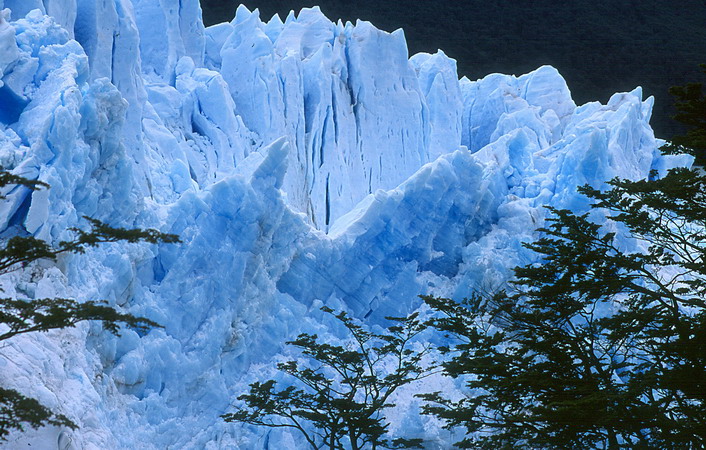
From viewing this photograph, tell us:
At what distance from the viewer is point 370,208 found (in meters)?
19.0

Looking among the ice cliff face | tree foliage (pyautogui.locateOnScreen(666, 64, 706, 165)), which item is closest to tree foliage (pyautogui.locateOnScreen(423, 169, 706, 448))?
tree foliage (pyautogui.locateOnScreen(666, 64, 706, 165))

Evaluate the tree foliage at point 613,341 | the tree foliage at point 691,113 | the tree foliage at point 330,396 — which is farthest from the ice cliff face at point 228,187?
the tree foliage at point 691,113

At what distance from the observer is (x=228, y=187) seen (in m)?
16.8

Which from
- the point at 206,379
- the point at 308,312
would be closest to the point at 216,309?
the point at 206,379

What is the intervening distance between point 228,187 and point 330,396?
5212mm

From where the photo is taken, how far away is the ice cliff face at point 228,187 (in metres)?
13.6

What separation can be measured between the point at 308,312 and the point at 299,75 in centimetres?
976

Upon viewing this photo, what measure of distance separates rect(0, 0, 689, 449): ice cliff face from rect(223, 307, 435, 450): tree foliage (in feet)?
2.25

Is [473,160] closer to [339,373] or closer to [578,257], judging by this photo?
[339,373]

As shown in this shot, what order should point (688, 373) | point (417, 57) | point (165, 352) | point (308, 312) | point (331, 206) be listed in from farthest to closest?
point (417, 57) → point (331, 206) → point (308, 312) → point (165, 352) → point (688, 373)

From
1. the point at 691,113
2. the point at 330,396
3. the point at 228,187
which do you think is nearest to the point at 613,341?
the point at 691,113

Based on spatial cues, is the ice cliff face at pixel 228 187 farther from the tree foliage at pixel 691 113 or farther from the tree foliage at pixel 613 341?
the tree foliage at pixel 691 113

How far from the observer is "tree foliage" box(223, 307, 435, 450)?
15320 millimetres

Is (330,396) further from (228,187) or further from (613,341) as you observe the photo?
(613,341)
